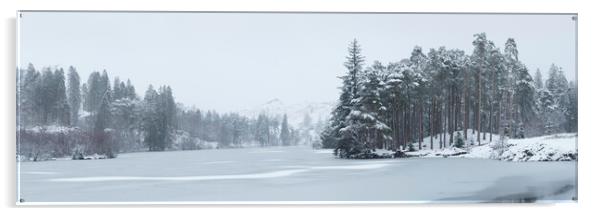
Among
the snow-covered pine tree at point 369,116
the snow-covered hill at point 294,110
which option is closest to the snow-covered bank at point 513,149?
the snow-covered pine tree at point 369,116

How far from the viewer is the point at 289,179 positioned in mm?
7938

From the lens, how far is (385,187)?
7938 millimetres

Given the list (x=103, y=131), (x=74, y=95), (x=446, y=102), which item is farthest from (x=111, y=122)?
(x=446, y=102)

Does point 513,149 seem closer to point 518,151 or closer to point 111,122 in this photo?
point 518,151

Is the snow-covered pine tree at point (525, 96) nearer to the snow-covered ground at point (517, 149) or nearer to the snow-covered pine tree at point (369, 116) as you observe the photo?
the snow-covered ground at point (517, 149)

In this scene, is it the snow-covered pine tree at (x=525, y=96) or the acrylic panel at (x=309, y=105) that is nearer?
the acrylic panel at (x=309, y=105)

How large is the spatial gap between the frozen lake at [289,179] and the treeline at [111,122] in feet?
0.61

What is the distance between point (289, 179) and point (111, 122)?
2.36m

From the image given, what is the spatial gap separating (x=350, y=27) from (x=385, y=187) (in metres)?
2.03

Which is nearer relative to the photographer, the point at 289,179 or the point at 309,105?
the point at 289,179

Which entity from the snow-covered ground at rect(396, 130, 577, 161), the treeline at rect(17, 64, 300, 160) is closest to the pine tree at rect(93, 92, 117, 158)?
the treeline at rect(17, 64, 300, 160)

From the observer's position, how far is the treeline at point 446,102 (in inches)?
318
